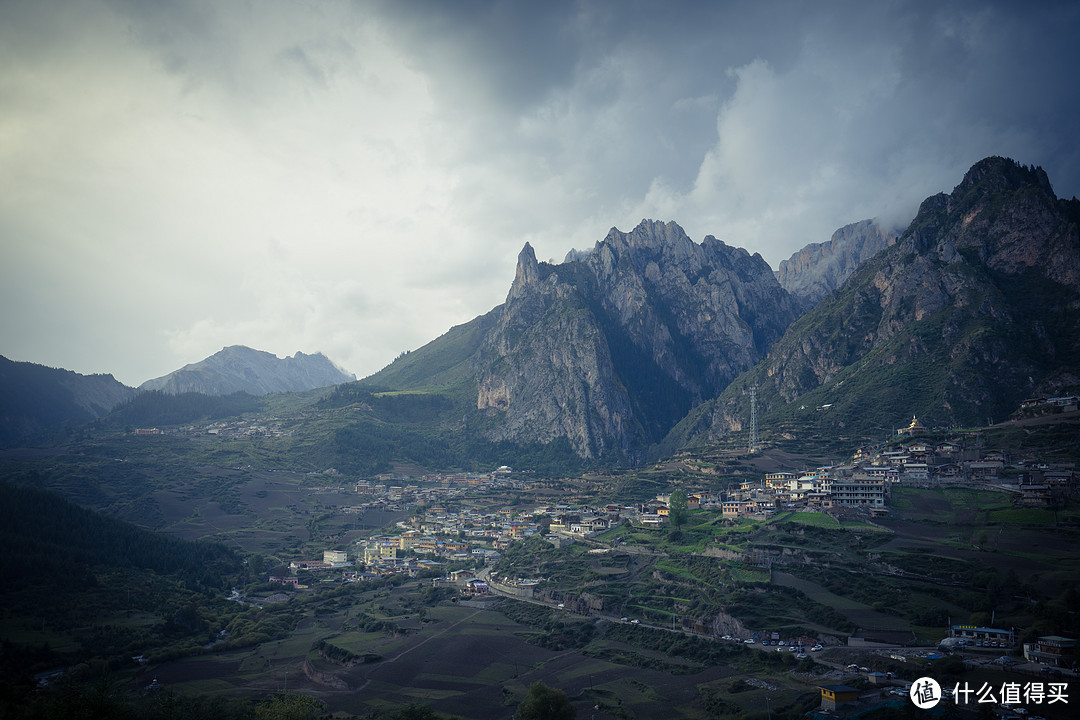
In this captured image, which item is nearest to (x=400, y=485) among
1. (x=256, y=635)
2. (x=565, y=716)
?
(x=256, y=635)

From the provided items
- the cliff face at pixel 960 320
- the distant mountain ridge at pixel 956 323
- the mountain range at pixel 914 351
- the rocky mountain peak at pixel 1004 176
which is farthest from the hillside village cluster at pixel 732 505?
the rocky mountain peak at pixel 1004 176

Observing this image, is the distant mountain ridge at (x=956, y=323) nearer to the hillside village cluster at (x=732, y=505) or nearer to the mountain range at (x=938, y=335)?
the mountain range at (x=938, y=335)

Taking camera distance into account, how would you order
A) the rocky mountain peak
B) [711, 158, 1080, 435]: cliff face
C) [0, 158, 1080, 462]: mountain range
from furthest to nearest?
the rocky mountain peak, [0, 158, 1080, 462]: mountain range, [711, 158, 1080, 435]: cliff face

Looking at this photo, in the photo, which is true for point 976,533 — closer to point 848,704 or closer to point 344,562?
point 848,704

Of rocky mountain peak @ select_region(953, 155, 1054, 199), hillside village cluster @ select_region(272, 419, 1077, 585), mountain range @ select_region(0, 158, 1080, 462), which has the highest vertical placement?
rocky mountain peak @ select_region(953, 155, 1054, 199)

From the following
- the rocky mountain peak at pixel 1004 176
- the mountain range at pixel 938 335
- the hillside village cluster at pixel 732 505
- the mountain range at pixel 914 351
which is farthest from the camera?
the rocky mountain peak at pixel 1004 176

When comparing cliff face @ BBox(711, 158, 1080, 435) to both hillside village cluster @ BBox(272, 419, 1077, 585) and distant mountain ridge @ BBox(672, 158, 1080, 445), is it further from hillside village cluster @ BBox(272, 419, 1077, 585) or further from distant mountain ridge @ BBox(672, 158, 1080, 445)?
hillside village cluster @ BBox(272, 419, 1077, 585)

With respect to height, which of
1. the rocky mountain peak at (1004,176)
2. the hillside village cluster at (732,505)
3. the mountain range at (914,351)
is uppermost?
the rocky mountain peak at (1004,176)

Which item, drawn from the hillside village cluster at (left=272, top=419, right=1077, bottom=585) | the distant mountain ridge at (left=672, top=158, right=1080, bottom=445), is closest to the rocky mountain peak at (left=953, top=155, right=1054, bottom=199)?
the distant mountain ridge at (left=672, top=158, right=1080, bottom=445)

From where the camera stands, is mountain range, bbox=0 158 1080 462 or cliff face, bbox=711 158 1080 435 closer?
cliff face, bbox=711 158 1080 435
